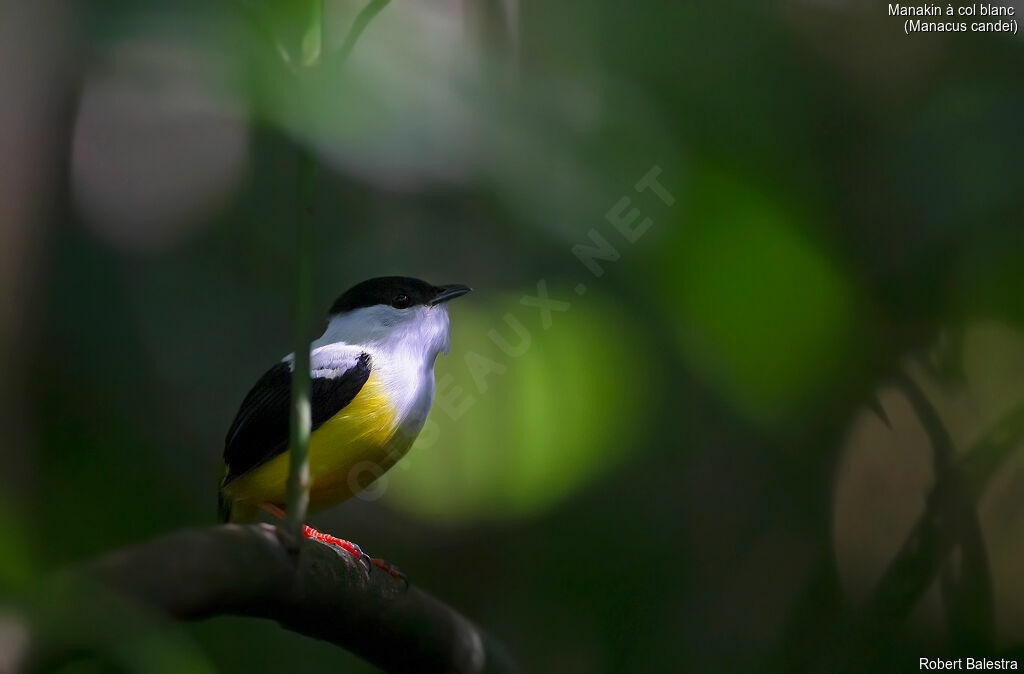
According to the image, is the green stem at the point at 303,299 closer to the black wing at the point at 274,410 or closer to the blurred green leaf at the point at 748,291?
the blurred green leaf at the point at 748,291

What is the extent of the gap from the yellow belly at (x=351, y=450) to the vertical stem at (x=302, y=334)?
89 centimetres

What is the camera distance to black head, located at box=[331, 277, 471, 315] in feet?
6.93

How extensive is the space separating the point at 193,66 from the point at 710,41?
1.14 metres

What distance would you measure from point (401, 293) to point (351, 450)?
0.42 m

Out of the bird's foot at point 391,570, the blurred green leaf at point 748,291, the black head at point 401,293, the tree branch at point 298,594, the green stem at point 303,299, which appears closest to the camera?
the tree branch at point 298,594

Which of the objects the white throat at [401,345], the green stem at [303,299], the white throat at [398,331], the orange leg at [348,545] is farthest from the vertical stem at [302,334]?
the white throat at [398,331]

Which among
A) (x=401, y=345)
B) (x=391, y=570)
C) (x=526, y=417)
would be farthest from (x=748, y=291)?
(x=401, y=345)

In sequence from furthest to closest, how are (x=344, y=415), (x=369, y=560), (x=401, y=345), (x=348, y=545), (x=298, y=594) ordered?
(x=401, y=345)
(x=344, y=415)
(x=348, y=545)
(x=369, y=560)
(x=298, y=594)

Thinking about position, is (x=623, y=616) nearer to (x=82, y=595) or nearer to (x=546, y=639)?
(x=546, y=639)

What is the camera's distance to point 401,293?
2.13 meters

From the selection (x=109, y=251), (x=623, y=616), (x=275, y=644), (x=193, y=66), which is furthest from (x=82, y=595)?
(x=109, y=251)

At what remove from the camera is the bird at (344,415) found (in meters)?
1.84

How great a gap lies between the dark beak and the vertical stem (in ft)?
3.80

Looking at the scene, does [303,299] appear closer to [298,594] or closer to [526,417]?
[298,594]
